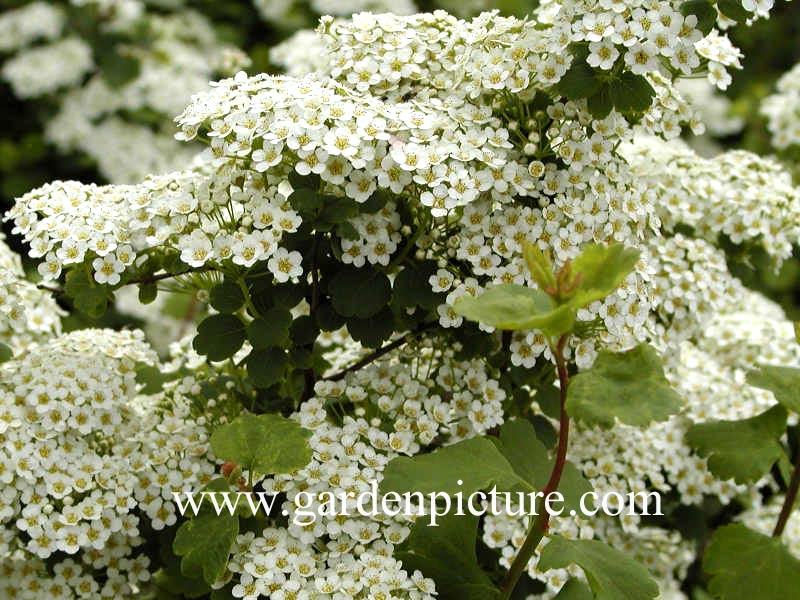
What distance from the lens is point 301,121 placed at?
55.7 inches

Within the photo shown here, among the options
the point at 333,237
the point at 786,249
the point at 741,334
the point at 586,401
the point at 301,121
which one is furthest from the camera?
the point at 741,334

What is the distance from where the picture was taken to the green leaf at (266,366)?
5.14ft

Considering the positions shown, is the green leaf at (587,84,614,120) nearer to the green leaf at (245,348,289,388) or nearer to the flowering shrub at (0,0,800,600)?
the flowering shrub at (0,0,800,600)

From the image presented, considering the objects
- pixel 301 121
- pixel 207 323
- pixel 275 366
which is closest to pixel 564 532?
pixel 275 366

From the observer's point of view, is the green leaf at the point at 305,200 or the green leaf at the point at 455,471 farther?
the green leaf at the point at 305,200

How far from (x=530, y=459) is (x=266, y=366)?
413 mm

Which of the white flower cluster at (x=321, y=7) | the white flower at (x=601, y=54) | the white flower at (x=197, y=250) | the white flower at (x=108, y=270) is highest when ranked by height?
the white flower cluster at (x=321, y=7)

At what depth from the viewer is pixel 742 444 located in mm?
1694

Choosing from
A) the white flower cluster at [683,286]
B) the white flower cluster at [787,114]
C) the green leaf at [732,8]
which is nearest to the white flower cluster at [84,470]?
the white flower cluster at [683,286]

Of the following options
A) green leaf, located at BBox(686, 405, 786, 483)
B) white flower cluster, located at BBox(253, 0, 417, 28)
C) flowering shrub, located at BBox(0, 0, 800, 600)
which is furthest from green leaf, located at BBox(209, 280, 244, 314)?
white flower cluster, located at BBox(253, 0, 417, 28)

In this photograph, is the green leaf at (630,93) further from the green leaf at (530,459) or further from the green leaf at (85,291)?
the green leaf at (85,291)

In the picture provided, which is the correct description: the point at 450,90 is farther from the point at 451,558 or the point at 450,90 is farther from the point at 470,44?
the point at 451,558

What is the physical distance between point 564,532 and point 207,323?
0.66 meters

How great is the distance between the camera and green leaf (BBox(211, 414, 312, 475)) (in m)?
1.41
